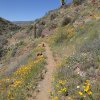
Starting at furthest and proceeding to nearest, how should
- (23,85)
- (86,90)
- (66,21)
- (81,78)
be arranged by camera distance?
(66,21)
(23,85)
(81,78)
(86,90)

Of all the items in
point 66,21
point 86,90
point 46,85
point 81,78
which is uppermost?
point 66,21

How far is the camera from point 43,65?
16156mm

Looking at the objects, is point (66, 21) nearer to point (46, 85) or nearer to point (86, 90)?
point (46, 85)

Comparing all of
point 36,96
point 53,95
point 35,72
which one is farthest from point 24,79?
point 53,95

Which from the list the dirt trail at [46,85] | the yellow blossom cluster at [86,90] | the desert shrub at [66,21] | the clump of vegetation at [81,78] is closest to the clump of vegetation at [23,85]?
the dirt trail at [46,85]

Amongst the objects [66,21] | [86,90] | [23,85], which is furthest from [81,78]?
[66,21]

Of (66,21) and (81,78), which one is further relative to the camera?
(66,21)

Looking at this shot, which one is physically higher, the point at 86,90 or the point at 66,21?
the point at 66,21

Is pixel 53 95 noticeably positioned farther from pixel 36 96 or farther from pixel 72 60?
pixel 72 60

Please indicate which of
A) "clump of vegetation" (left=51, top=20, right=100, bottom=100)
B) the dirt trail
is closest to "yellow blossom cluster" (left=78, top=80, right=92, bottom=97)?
"clump of vegetation" (left=51, top=20, right=100, bottom=100)

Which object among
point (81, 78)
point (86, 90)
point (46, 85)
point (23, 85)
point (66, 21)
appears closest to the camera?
point (86, 90)

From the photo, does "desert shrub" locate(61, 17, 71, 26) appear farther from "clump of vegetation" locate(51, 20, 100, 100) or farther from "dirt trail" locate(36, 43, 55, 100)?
"clump of vegetation" locate(51, 20, 100, 100)

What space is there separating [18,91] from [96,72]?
3.49 metres

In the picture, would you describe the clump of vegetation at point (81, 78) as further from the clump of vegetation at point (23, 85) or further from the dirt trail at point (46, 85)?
the clump of vegetation at point (23, 85)
